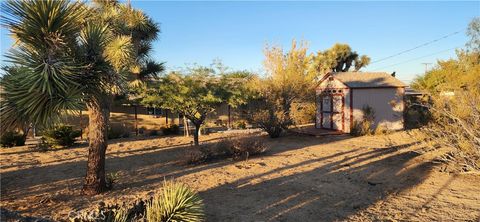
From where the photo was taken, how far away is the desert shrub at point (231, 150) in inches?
436

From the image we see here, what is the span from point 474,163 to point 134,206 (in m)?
8.43

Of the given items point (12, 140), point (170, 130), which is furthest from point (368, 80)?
point (12, 140)

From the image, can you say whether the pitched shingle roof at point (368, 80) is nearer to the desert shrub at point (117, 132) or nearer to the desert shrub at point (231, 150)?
the desert shrub at point (231, 150)

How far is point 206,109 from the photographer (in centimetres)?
1316

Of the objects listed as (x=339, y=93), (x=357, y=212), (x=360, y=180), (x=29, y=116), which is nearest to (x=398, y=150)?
(x=360, y=180)

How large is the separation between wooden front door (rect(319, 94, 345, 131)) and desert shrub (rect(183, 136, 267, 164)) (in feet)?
26.5

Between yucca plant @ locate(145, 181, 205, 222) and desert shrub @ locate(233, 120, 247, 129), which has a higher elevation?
desert shrub @ locate(233, 120, 247, 129)

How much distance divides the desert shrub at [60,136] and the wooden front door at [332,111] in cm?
1346

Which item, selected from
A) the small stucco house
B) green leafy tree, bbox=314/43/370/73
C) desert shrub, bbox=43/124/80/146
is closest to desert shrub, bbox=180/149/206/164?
desert shrub, bbox=43/124/80/146

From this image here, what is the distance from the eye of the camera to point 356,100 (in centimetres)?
1817

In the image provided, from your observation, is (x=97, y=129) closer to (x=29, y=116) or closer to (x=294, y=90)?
(x=29, y=116)

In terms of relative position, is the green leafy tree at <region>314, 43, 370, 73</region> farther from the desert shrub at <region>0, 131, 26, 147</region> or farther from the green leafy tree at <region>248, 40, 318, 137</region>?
the desert shrub at <region>0, 131, 26, 147</region>

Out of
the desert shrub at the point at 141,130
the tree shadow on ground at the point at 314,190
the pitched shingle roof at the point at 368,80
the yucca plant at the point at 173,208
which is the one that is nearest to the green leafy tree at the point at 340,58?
the pitched shingle roof at the point at 368,80

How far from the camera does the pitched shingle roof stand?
18594 millimetres
